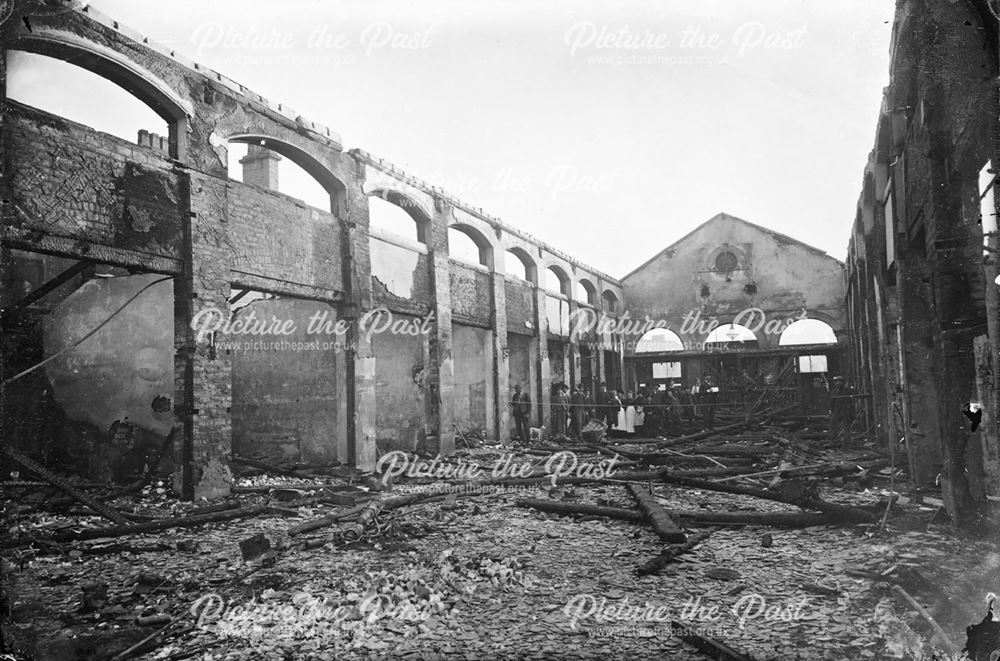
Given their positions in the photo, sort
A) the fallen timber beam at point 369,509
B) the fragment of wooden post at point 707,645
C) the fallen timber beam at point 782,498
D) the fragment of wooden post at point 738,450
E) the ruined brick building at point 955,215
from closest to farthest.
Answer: the fragment of wooden post at point 707,645
the ruined brick building at point 955,215
the fallen timber beam at point 782,498
the fallen timber beam at point 369,509
the fragment of wooden post at point 738,450

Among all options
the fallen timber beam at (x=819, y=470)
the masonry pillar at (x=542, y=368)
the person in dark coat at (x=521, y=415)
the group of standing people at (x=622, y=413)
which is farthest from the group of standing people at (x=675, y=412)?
the fallen timber beam at (x=819, y=470)

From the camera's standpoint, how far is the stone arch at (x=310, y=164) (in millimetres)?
11000

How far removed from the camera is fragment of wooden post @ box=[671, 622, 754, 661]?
11.7 feet

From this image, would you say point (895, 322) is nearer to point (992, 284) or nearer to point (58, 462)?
point (992, 284)

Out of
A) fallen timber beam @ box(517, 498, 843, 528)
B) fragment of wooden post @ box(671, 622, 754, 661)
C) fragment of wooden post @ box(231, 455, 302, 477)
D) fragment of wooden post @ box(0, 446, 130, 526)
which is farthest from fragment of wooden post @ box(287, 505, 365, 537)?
fragment of wooden post @ box(671, 622, 754, 661)

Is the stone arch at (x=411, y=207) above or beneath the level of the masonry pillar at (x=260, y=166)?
beneath

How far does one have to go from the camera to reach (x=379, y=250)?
44.8 ft

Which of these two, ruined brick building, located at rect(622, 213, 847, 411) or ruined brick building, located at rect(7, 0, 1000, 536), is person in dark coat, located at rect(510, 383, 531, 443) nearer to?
ruined brick building, located at rect(7, 0, 1000, 536)

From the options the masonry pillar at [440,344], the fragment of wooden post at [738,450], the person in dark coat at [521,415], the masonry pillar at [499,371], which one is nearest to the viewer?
the fragment of wooden post at [738,450]

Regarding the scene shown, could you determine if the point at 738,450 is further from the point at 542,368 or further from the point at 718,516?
the point at 542,368

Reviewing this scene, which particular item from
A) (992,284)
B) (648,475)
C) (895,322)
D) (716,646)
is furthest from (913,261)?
(716,646)

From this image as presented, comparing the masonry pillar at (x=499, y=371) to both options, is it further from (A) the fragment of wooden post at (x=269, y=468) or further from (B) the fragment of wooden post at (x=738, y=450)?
(A) the fragment of wooden post at (x=269, y=468)

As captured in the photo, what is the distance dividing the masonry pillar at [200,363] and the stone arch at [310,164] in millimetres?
1490

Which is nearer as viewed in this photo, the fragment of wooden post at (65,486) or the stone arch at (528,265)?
the fragment of wooden post at (65,486)
